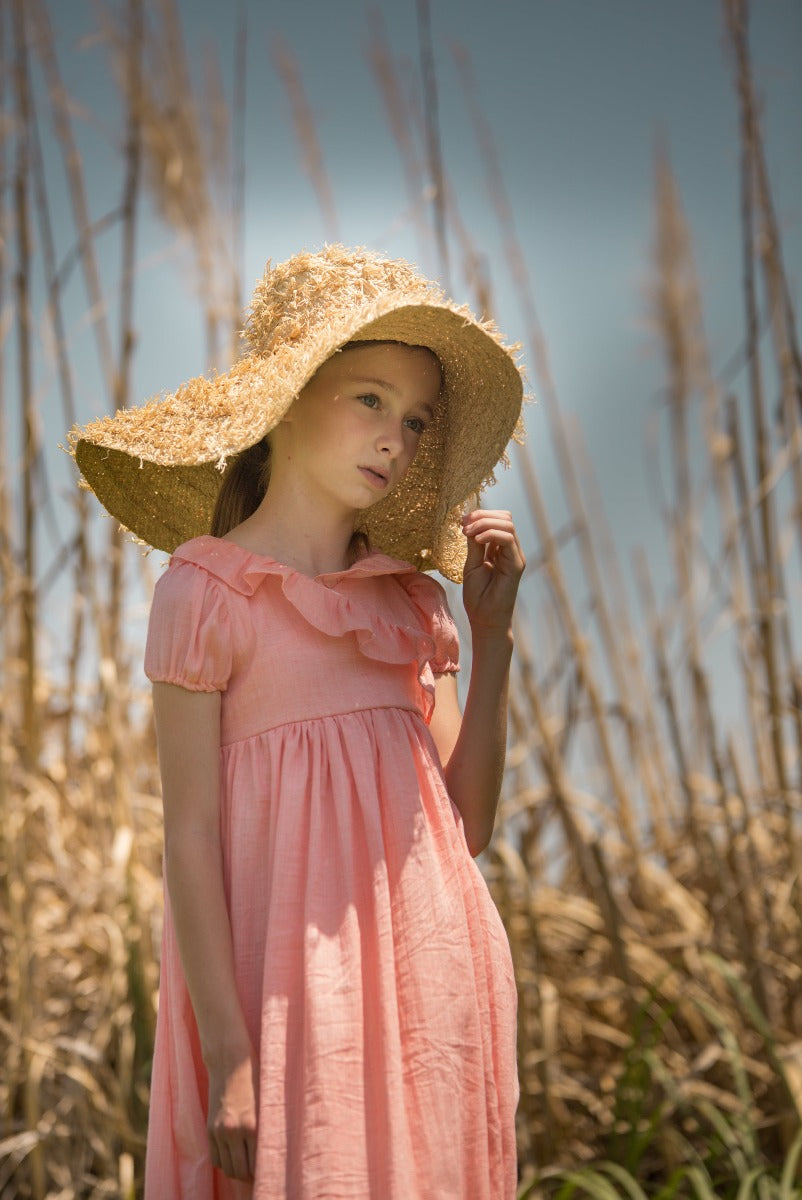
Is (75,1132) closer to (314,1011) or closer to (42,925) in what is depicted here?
(42,925)

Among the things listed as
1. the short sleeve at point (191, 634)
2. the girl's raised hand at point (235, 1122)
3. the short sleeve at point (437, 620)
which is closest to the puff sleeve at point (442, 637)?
the short sleeve at point (437, 620)

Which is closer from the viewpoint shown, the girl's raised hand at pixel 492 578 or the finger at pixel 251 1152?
the finger at pixel 251 1152

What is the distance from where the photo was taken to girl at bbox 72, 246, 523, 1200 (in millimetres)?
960

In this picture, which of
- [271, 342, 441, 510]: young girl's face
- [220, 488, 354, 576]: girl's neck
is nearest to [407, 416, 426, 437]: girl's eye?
[271, 342, 441, 510]: young girl's face

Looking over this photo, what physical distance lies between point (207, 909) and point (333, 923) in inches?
4.0

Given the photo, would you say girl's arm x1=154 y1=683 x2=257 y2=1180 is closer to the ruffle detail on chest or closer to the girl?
the girl

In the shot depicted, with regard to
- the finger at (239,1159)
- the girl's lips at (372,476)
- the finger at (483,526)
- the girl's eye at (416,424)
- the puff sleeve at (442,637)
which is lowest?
the finger at (239,1159)

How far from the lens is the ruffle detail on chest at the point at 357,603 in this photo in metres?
1.06

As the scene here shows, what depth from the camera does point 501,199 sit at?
2.26 meters

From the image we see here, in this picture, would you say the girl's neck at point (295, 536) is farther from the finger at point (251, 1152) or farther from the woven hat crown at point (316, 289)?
the finger at point (251, 1152)

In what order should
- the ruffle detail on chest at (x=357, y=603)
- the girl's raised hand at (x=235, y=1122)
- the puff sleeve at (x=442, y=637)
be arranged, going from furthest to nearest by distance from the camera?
the puff sleeve at (x=442, y=637)
the ruffle detail on chest at (x=357, y=603)
the girl's raised hand at (x=235, y=1122)

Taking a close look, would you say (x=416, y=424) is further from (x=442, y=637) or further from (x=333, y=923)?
(x=333, y=923)

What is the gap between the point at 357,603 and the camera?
1.10 metres

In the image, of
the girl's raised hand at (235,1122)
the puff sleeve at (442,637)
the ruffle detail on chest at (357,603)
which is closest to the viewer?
the girl's raised hand at (235,1122)
